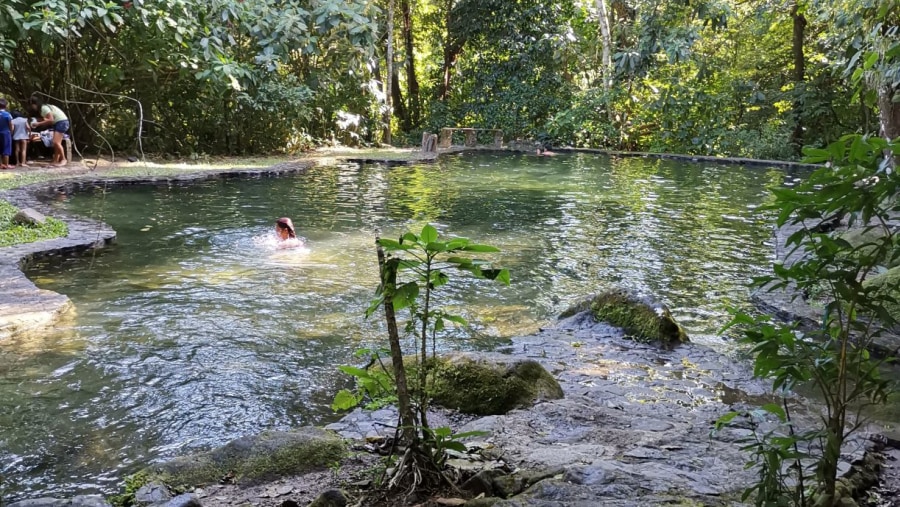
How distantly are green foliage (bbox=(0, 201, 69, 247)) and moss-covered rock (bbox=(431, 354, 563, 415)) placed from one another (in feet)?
18.7

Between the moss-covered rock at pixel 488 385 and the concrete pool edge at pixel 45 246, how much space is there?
7.48 ft

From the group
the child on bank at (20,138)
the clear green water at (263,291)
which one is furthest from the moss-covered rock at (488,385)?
the child on bank at (20,138)

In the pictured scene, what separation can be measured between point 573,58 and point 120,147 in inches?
627

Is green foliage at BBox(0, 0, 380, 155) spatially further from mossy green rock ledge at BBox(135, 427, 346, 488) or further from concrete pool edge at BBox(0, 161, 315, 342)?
mossy green rock ledge at BBox(135, 427, 346, 488)

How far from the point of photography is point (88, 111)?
50.2 ft

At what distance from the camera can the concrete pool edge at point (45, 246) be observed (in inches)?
217

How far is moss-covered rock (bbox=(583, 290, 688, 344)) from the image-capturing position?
5.65 m

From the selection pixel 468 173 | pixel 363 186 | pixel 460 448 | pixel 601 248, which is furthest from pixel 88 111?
pixel 460 448

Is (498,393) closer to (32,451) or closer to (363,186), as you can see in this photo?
(32,451)

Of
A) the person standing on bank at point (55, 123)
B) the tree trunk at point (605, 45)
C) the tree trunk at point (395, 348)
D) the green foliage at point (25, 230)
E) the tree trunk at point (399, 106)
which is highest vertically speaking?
the tree trunk at point (605, 45)

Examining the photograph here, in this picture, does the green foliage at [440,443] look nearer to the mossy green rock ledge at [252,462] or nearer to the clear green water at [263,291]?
the mossy green rock ledge at [252,462]

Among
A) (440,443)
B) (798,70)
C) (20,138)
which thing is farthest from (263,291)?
(798,70)

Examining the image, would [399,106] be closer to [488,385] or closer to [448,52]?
[448,52]

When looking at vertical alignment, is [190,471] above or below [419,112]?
below
